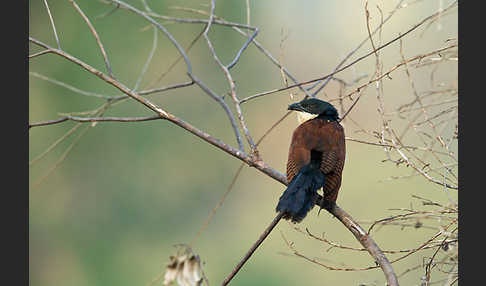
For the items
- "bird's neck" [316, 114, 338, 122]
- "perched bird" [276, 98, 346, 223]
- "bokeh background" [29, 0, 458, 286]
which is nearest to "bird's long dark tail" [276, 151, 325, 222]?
"perched bird" [276, 98, 346, 223]

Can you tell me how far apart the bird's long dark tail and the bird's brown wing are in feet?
0.19

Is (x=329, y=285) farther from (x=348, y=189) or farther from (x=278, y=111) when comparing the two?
(x=278, y=111)

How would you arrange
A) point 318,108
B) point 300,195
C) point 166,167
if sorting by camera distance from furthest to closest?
point 166,167 < point 318,108 < point 300,195

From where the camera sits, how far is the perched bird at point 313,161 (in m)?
2.02

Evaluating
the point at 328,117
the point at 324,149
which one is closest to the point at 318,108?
the point at 328,117

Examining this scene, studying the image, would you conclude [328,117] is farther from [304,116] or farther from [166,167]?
[166,167]

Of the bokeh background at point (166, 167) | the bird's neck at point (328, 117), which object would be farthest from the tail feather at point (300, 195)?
the bokeh background at point (166, 167)

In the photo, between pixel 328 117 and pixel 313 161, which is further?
pixel 328 117

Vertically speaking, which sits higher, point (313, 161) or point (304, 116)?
point (304, 116)

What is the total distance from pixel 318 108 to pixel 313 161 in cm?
46

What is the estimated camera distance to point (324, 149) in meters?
2.48

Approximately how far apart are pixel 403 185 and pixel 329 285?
240cm

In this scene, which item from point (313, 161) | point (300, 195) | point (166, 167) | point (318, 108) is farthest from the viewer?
point (166, 167)

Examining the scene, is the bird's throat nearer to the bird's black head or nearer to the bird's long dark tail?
the bird's black head
